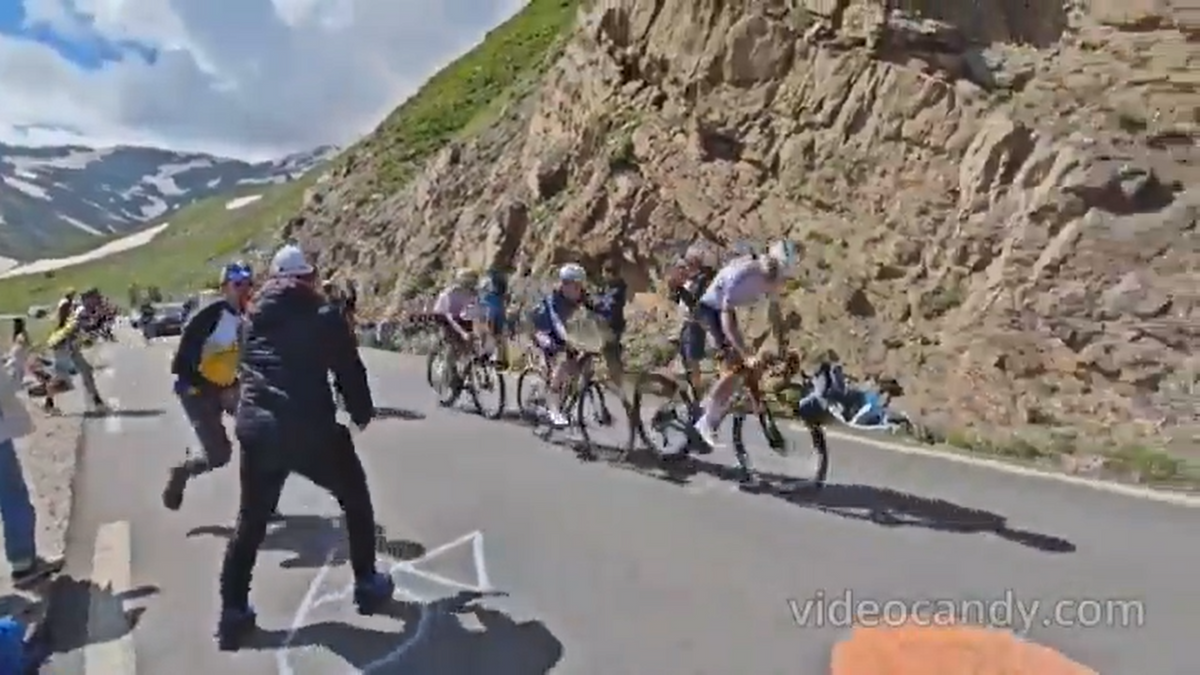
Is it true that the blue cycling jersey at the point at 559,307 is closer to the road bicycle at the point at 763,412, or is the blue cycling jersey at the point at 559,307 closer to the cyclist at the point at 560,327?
the cyclist at the point at 560,327

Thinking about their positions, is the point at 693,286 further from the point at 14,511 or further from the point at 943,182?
the point at 943,182

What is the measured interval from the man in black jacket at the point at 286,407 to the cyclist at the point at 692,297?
5.09 m

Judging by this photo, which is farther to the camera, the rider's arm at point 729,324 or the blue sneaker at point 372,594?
the rider's arm at point 729,324

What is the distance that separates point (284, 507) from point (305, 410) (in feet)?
13.8

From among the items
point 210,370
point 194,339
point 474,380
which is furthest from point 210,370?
point 474,380

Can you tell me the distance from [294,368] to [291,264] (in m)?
0.58

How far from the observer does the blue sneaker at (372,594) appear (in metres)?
7.08

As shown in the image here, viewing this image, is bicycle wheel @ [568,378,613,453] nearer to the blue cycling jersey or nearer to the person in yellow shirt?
the blue cycling jersey

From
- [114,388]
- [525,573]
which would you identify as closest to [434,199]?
[114,388]

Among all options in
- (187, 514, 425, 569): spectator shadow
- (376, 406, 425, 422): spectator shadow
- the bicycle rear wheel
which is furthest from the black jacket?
(376, 406, 425, 422): spectator shadow

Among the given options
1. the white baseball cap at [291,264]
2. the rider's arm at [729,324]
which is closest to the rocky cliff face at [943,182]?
the rider's arm at [729,324]

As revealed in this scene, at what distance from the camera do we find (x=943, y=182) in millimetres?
19531

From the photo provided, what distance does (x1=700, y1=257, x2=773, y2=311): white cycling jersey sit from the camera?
9820 millimetres

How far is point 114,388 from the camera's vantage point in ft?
85.6
